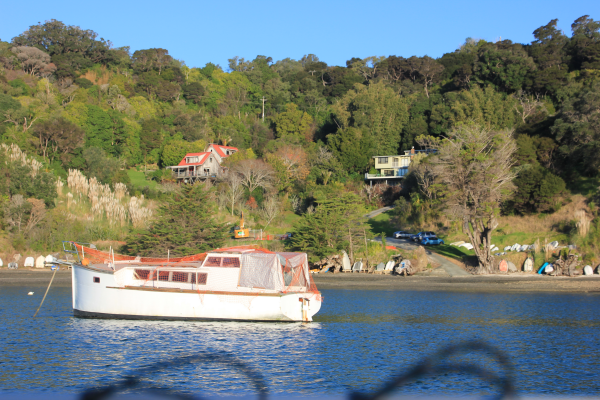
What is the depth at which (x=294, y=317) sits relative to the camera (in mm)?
24547

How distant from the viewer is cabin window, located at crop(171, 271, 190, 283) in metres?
25.2

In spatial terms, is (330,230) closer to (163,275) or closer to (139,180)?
(163,275)

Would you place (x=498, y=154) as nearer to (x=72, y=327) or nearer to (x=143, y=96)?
(x=72, y=327)

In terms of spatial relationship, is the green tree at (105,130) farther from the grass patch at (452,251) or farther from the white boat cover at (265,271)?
the white boat cover at (265,271)

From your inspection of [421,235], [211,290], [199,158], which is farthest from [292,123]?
[211,290]

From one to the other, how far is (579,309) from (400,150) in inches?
2574

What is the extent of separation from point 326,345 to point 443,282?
21054mm

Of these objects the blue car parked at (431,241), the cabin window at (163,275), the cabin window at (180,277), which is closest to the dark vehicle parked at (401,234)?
the blue car parked at (431,241)

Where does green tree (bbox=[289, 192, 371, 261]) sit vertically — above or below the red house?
below

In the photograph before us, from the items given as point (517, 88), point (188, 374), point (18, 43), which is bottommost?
point (188, 374)

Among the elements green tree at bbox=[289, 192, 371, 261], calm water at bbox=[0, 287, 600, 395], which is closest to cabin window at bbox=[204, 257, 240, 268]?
calm water at bbox=[0, 287, 600, 395]

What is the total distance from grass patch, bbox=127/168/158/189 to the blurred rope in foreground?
177ft

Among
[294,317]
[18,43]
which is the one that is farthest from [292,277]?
[18,43]

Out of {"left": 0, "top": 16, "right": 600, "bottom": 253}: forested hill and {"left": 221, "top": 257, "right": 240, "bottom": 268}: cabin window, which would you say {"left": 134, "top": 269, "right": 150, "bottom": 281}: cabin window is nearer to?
{"left": 221, "top": 257, "right": 240, "bottom": 268}: cabin window
